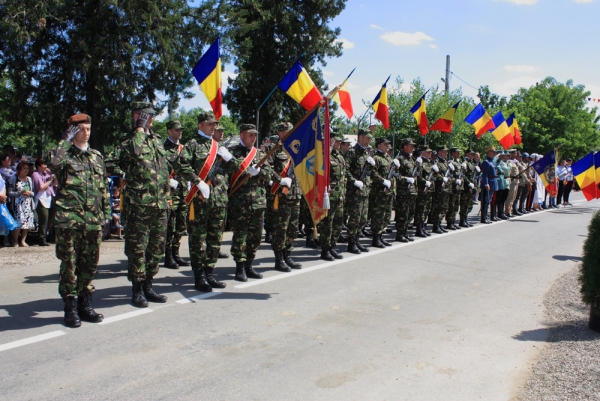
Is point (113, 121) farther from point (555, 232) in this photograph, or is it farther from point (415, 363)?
point (415, 363)

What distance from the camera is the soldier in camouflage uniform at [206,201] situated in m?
6.07

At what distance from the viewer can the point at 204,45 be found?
2000cm

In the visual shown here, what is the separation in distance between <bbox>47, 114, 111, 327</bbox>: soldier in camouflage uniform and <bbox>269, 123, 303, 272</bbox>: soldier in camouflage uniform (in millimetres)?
2739

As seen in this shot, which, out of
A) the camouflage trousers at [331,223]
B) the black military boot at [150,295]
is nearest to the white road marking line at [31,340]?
the black military boot at [150,295]

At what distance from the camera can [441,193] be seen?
466 inches

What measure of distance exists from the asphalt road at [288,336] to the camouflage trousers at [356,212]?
1.15 m

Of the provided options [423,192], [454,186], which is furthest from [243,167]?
[454,186]

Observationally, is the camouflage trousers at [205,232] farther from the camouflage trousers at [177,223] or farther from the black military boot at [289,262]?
the black military boot at [289,262]

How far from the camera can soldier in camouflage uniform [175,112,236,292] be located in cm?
607

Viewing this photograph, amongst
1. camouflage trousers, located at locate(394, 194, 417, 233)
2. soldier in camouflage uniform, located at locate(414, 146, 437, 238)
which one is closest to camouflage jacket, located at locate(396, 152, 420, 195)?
camouflage trousers, located at locate(394, 194, 417, 233)

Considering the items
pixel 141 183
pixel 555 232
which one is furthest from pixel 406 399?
pixel 555 232

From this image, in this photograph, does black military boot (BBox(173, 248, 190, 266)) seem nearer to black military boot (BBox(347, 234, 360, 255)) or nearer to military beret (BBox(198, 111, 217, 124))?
military beret (BBox(198, 111, 217, 124))

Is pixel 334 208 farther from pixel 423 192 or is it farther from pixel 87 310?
pixel 87 310

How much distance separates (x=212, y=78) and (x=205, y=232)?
2.10 m
